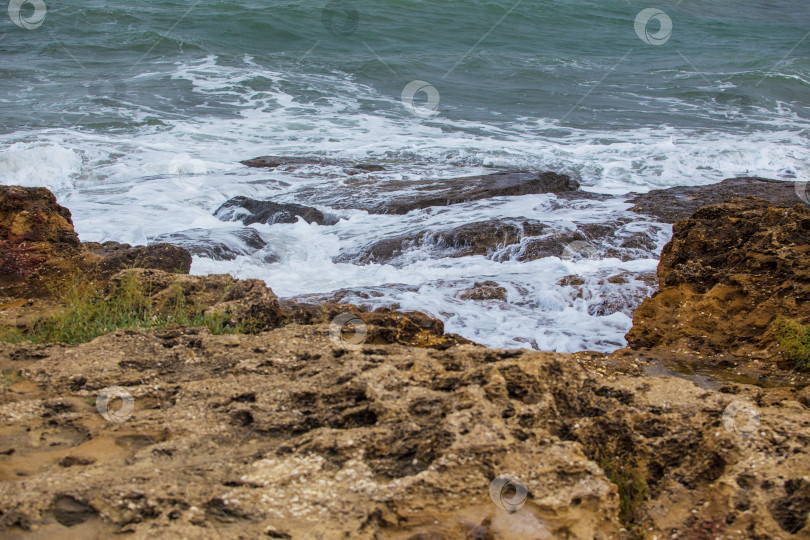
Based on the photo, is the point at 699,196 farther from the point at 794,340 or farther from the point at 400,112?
the point at 400,112

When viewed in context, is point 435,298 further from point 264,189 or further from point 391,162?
point 391,162

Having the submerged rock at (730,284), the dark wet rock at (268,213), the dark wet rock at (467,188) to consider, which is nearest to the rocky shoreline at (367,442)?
the submerged rock at (730,284)

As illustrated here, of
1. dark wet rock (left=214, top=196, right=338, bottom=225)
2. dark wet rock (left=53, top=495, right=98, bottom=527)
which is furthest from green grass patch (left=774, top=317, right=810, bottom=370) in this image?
dark wet rock (left=214, top=196, right=338, bottom=225)

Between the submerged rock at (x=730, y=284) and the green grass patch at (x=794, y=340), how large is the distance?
0.24ft

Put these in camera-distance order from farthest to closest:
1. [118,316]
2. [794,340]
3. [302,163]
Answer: [302,163], [794,340], [118,316]

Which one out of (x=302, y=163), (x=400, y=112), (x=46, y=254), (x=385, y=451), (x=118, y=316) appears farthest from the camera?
(x=400, y=112)

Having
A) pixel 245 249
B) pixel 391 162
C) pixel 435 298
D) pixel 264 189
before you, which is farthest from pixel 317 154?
pixel 435 298

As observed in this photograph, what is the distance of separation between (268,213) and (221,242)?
119cm

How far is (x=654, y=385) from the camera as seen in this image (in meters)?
2.55

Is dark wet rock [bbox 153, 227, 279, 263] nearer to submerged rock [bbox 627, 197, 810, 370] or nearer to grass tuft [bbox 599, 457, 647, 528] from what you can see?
submerged rock [bbox 627, 197, 810, 370]

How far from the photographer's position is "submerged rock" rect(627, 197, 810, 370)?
4.20 metres

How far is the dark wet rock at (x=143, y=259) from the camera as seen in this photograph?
16.1 feet

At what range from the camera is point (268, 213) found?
857 centimetres

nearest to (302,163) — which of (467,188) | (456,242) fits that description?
(467,188)
